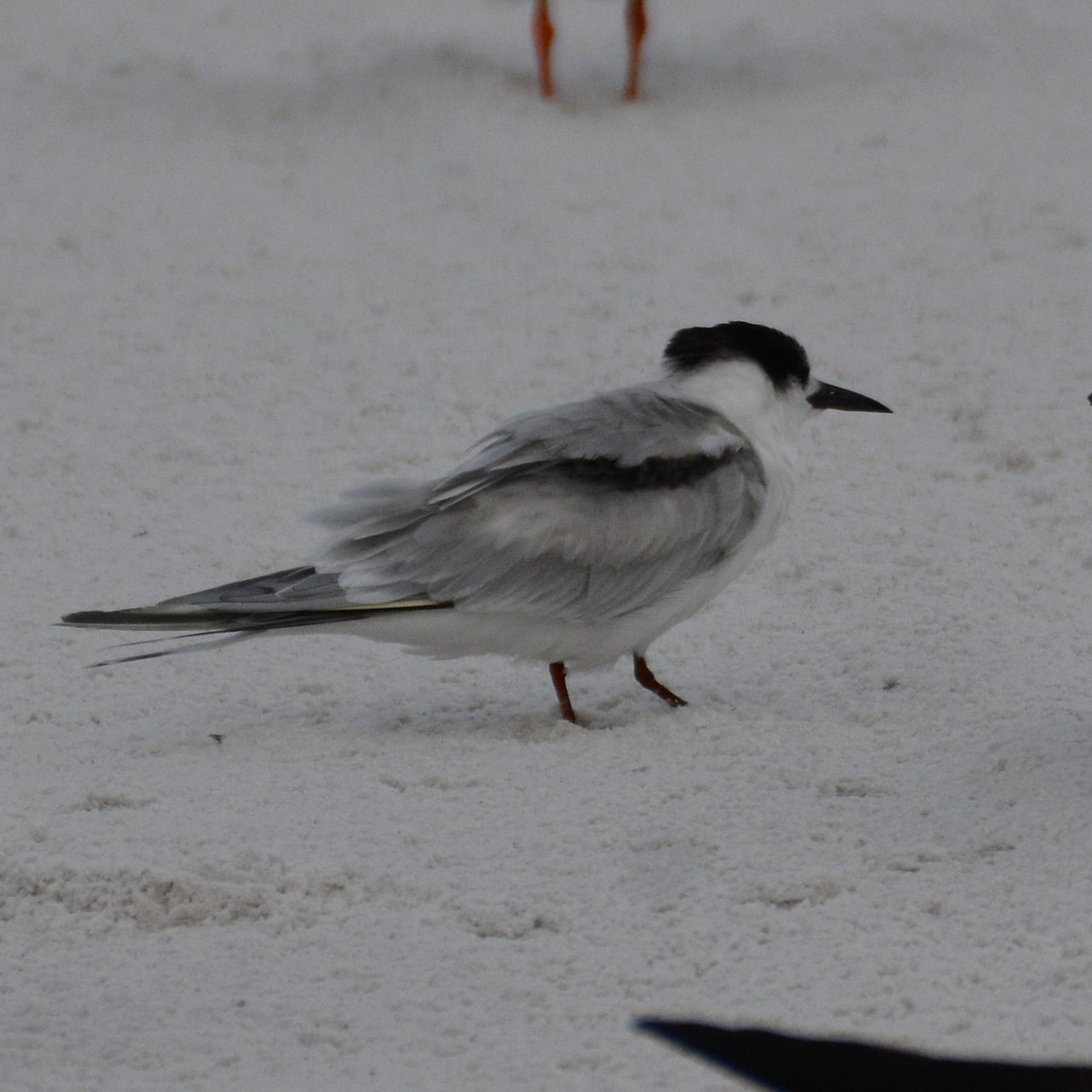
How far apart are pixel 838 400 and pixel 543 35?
Result: 3.04m

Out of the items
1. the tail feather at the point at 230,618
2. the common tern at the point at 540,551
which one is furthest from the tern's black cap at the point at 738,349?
the tail feather at the point at 230,618

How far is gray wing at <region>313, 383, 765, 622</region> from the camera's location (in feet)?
10.5

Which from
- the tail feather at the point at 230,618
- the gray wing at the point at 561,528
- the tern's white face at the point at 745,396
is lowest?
the tail feather at the point at 230,618

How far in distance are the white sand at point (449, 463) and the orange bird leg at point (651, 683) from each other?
0.05m

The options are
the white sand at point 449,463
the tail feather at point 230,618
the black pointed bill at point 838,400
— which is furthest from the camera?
the black pointed bill at point 838,400

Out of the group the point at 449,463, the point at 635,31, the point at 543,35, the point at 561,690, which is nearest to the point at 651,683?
the point at 561,690

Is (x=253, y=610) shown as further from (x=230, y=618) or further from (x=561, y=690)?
(x=561, y=690)

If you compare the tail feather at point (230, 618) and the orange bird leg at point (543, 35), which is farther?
the orange bird leg at point (543, 35)

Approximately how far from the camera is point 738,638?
12.2 ft

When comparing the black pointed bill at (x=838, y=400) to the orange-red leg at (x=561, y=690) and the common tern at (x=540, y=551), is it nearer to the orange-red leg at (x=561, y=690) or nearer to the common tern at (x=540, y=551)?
the common tern at (x=540, y=551)

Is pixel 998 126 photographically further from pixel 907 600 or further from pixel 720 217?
pixel 907 600

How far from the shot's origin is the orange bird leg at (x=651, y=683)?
3.34m

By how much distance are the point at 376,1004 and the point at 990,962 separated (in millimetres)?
781

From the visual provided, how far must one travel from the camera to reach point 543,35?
6.35 metres
